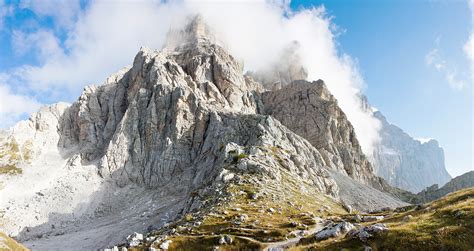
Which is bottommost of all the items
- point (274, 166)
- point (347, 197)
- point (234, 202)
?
point (347, 197)

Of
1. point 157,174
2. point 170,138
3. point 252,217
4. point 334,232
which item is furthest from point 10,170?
point 334,232

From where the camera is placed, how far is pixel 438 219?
91.0 feet

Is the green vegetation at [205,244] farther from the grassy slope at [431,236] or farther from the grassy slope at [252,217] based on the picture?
the grassy slope at [431,236]

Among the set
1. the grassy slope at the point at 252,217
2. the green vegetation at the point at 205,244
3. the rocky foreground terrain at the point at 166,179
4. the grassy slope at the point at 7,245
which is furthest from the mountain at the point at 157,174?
the grassy slope at the point at 7,245

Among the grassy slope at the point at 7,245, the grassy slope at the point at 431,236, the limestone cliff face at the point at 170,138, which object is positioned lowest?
the grassy slope at the point at 431,236

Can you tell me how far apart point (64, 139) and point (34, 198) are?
53.8 m

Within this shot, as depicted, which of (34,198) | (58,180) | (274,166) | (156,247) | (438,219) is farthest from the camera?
(58,180)

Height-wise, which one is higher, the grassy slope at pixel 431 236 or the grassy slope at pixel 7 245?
the grassy slope at pixel 7 245

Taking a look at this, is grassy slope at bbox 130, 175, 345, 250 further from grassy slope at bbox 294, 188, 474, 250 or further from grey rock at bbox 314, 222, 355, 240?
grassy slope at bbox 294, 188, 474, 250

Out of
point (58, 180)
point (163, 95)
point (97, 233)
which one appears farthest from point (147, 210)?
point (163, 95)

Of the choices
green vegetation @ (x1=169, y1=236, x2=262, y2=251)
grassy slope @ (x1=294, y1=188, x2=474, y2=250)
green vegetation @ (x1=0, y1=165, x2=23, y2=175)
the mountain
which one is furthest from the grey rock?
green vegetation @ (x1=0, y1=165, x2=23, y2=175)

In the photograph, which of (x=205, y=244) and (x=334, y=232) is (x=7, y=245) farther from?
(x=334, y=232)

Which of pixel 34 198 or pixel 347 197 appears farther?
pixel 34 198

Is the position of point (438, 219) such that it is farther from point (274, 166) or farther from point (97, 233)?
point (97, 233)
